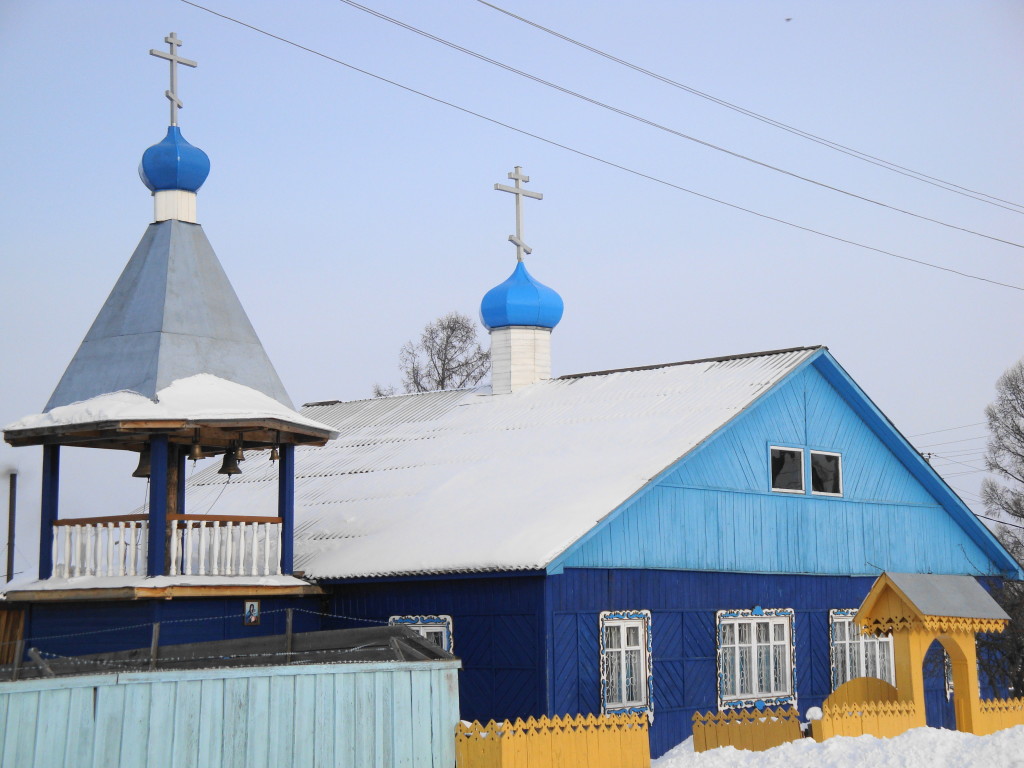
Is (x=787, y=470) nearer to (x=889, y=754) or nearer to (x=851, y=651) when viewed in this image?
(x=851, y=651)

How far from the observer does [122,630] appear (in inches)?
716

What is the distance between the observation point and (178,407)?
17781 millimetres

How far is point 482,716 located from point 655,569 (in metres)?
3.02

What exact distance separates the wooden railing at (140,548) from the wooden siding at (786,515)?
4.66m

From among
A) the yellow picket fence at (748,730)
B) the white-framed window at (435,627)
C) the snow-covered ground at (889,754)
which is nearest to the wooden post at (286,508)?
the white-framed window at (435,627)

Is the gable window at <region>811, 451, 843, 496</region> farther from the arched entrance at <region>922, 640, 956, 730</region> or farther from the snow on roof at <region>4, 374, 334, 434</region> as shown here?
the snow on roof at <region>4, 374, 334, 434</region>

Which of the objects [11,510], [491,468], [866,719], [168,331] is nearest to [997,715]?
[866,719]

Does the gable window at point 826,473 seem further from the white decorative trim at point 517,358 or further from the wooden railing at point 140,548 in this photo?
the wooden railing at point 140,548

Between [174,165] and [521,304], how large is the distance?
7.87 metres

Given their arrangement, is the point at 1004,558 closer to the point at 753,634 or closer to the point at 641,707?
the point at 753,634

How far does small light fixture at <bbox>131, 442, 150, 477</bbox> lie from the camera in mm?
19672

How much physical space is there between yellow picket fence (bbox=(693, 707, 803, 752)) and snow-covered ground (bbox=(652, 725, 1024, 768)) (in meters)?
1.27

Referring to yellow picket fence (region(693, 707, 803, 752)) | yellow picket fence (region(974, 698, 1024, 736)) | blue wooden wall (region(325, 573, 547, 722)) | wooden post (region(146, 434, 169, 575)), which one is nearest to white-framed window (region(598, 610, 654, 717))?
blue wooden wall (region(325, 573, 547, 722))

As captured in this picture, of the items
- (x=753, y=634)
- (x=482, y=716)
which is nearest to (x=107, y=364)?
(x=482, y=716)
